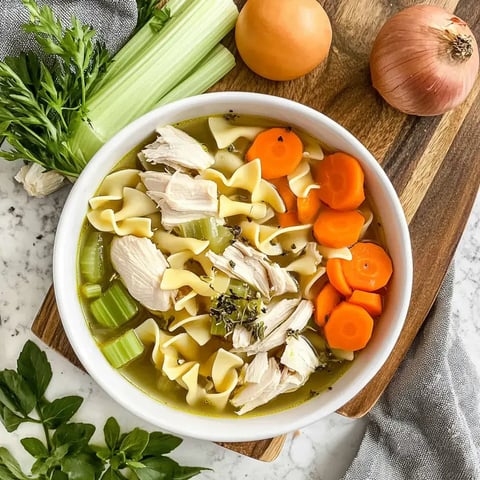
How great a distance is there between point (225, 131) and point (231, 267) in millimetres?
486

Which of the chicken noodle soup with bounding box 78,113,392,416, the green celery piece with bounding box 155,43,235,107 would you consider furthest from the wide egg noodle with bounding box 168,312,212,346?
the green celery piece with bounding box 155,43,235,107

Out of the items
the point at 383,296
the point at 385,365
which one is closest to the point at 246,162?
the point at 383,296

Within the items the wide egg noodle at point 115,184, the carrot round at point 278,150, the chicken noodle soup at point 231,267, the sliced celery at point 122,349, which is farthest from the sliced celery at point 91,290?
the carrot round at point 278,150

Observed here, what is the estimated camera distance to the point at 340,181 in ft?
9.12

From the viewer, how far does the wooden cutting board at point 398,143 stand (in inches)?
116

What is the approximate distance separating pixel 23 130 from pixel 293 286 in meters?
1.11

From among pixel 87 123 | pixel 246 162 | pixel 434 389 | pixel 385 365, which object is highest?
pixel 87 123

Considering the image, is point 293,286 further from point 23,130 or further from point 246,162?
point 23,130

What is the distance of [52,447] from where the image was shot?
3.08m

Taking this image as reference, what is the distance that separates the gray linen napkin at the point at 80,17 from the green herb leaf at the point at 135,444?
4.69ft

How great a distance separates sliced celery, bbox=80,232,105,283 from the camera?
2859 millimetres

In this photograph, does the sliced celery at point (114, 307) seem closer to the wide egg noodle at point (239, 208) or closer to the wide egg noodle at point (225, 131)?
the wide egg noodle at point (239, 208)

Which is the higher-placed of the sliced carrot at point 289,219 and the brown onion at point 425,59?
the brown onion at point 425,59

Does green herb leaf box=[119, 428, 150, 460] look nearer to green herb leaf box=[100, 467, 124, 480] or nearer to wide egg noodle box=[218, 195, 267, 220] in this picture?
green herb leaf box=[100, 467, 124, 480]
